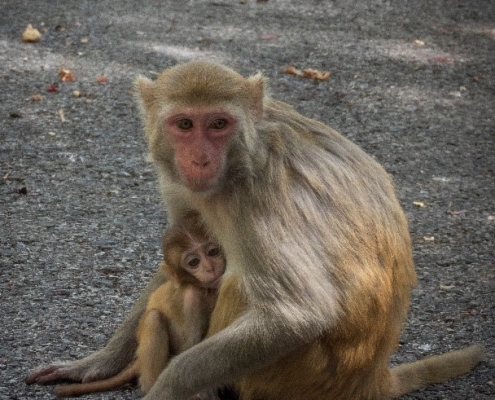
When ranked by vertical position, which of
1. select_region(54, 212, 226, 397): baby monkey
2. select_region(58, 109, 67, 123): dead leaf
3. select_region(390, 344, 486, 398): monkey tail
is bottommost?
select_region(58, 109, 67, 123): dead leaf

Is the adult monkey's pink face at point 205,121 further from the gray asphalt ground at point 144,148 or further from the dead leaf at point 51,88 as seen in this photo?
the dead leaf at point 51,88

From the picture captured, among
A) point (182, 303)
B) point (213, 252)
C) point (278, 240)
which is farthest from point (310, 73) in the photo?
point (278, 240)

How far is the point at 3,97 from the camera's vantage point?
837 cm

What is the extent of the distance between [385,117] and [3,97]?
3.14 meters

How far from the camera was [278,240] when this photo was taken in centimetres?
391

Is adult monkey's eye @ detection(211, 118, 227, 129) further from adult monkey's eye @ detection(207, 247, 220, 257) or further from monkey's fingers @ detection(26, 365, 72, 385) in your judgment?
monkey's fingers @ detection(26, 365, 72, 385)

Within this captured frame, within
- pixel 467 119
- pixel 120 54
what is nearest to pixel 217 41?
pixel 120 54

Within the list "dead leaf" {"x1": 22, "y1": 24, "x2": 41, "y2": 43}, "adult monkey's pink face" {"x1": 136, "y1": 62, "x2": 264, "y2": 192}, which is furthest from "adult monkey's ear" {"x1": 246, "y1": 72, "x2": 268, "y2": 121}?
"dead leaf" {"x1": 22, "y1": 24, "x2": 41, "y2": 43}

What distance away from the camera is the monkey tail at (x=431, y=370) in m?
4.53

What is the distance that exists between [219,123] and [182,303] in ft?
2.71

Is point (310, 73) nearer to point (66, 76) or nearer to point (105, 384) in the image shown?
point (66, 76)

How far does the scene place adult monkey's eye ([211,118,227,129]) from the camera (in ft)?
13.0

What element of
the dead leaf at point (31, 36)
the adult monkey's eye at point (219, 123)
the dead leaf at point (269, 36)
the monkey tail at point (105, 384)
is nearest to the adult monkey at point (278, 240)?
the adult monkey's eye at point (219, 123)

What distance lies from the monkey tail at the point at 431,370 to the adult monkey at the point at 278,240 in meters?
0.29
